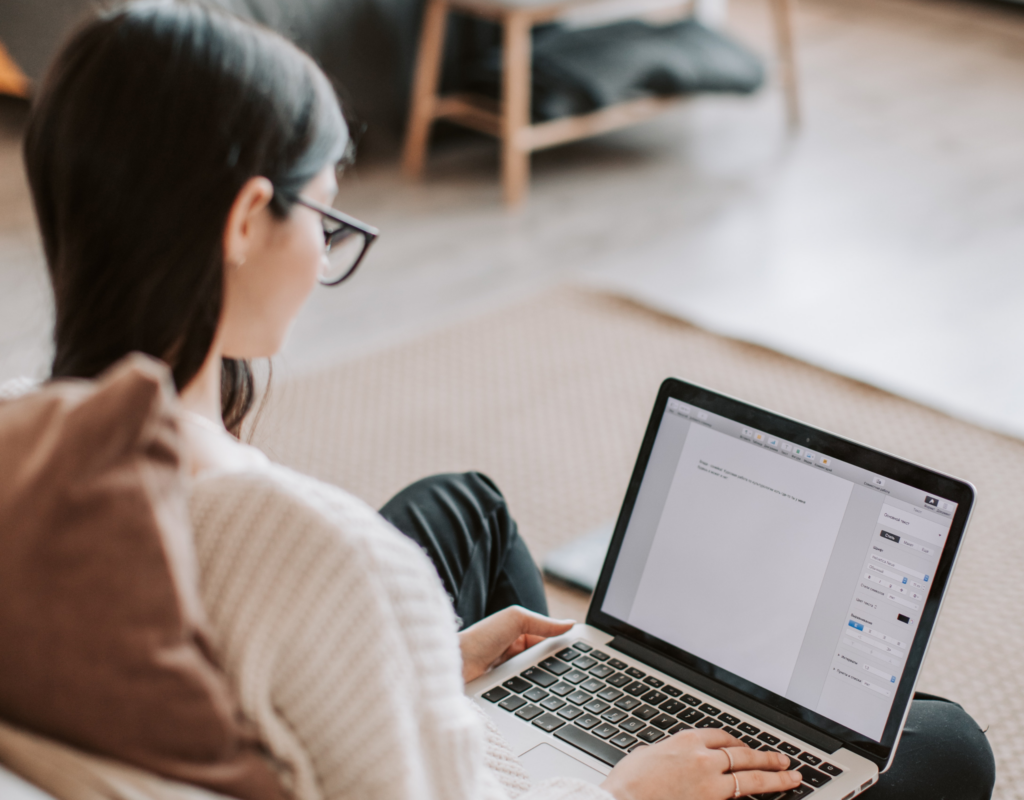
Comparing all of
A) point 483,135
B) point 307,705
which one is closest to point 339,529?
point 307,705

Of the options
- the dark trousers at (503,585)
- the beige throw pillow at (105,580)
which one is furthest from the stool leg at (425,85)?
the beige throw pillow at (105,580)

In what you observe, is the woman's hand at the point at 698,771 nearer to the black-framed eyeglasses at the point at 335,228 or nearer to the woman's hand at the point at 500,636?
the woman's hand at the point at 500,636

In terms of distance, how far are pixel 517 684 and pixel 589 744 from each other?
84mm

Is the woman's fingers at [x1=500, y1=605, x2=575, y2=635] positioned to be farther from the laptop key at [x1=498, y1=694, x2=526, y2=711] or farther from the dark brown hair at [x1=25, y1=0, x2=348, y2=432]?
the dark brown hair at [x1=25, y1=0, x2=348, y2=432]

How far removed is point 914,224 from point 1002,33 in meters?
2.07

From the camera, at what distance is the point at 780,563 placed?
88 cm

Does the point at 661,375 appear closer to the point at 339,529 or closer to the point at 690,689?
the point at 690,689

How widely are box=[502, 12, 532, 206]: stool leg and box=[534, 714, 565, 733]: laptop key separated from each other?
222 centimetres

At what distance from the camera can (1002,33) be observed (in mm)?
4375

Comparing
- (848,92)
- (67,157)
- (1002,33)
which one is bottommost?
(67,157)

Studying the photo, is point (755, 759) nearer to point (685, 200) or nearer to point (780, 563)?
point (780, 563)

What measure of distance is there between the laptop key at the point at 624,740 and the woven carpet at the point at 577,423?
2.23 feet

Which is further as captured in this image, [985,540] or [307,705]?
[985,540]

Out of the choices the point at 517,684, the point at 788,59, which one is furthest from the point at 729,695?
the point at 788,59
